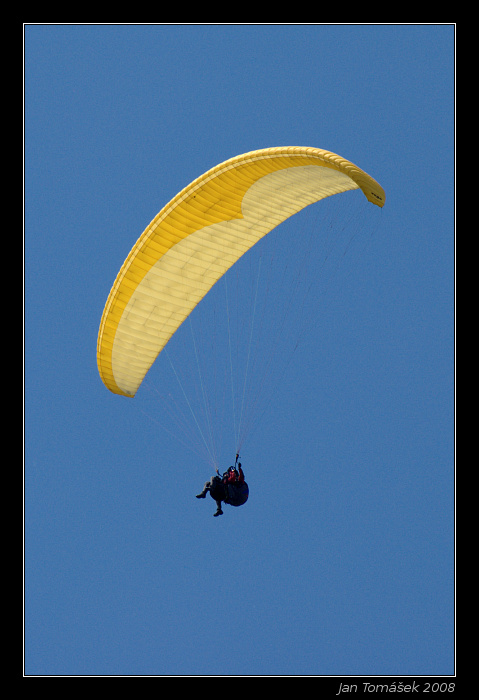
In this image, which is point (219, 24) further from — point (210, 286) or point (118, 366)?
point (118, 366)

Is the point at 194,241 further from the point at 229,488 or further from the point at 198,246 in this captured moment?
the point at 229,488

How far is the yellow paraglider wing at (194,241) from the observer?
1594 cm

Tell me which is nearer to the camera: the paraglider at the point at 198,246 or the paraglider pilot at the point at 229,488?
the paraglider at the point at 198,246

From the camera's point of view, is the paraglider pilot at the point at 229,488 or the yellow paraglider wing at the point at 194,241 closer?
the yellow paraglider wing at the point at 194,241

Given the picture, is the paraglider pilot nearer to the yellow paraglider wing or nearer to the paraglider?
the paraglider

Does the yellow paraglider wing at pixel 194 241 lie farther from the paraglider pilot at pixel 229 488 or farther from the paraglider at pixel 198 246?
the paraglider pilot at pixel 229 488

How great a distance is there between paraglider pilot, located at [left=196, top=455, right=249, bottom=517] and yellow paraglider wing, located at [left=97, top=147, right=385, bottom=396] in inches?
122

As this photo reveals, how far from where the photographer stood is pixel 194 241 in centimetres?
1723

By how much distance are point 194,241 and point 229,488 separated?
470cm

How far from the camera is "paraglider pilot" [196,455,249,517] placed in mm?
17250

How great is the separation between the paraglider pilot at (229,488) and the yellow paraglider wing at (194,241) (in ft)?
10.2

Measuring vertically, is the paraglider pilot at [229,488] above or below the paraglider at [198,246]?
below

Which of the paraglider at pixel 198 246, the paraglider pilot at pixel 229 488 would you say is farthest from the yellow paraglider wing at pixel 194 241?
the paraglider pilot at pixel 229 488

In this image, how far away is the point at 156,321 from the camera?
1831cm
